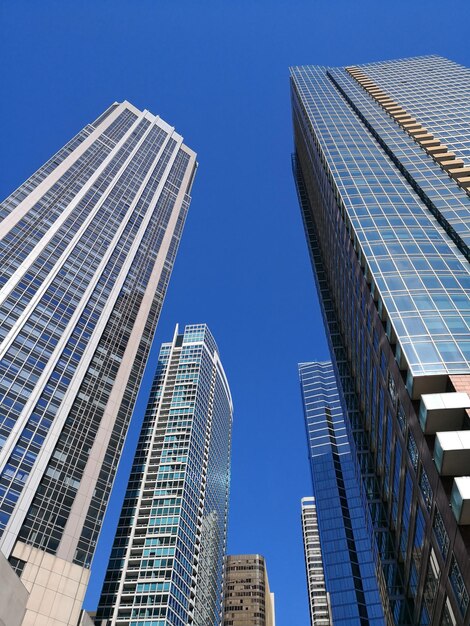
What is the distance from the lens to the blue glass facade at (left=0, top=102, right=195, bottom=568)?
71.6 metres

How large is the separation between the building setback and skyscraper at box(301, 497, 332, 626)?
47.9 feet

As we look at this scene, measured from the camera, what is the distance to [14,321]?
8250cm

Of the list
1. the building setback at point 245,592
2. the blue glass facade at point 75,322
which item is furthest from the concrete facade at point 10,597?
the building setback at point 245,592

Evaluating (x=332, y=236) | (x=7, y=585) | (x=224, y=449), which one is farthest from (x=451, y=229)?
(x=224, y=449)

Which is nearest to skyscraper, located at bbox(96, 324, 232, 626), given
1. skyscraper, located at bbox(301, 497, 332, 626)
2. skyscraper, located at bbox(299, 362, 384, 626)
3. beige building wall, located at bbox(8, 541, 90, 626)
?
skyscraper, located at bbox(299, 362, 384, 626)

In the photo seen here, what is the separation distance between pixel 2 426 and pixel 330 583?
315ft

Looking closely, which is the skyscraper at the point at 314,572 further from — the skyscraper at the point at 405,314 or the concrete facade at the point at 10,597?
the concrete facade at the point at 10,597

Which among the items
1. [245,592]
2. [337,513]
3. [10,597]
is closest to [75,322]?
[10,597]

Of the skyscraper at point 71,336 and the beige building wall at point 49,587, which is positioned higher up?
the skyscraper at point 71,336

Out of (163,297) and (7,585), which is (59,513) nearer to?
(7,585)

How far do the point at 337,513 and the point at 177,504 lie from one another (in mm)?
49469

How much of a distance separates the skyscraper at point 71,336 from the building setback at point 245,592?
322ft

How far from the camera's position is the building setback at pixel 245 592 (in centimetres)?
15575

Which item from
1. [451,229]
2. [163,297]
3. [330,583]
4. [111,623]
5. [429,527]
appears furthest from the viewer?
[330,583]
